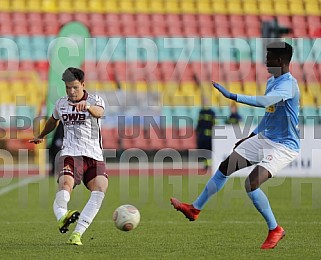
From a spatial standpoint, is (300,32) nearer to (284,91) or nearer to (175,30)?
(175,30)

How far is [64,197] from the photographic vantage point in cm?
828

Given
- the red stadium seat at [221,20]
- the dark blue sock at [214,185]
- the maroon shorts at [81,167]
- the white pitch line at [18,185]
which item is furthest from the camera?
the red stadium seat at [221,20]

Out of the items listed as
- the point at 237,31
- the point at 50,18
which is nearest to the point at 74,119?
the point at 50,18

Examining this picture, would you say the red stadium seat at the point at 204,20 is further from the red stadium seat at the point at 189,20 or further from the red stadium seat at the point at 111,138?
the red stadium seat at the point at 111,138

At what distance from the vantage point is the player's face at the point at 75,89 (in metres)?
8.38

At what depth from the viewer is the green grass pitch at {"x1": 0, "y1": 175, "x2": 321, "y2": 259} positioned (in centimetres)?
812

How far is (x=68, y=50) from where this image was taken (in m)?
23.5

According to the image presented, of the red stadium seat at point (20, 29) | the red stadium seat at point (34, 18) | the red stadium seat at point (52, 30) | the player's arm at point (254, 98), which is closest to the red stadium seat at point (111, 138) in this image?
the red stadium seat at point (52, 30)

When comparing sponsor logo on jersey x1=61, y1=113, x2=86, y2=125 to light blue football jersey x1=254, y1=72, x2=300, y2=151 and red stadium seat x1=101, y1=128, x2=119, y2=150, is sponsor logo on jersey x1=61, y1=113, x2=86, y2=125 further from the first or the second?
red stadium seat x1=101, y1=128, x2=119, y2=150

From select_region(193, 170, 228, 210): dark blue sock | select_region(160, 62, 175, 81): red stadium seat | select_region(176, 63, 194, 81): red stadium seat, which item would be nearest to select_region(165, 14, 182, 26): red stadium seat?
select_region(160, 62, 175, 81): red stadium seat

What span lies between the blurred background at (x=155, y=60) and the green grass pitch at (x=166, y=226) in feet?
15.9

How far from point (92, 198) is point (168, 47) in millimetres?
16302

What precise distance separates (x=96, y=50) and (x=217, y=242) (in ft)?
51.5

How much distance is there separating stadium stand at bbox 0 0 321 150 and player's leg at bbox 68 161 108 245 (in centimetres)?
1354
